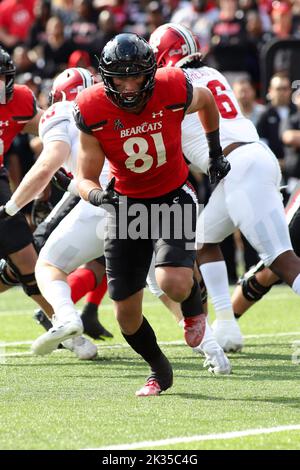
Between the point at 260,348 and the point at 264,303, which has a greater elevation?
the point at 260,348

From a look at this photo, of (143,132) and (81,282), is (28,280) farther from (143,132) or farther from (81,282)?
(143,132)

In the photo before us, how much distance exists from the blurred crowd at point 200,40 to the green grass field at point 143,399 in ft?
11.4

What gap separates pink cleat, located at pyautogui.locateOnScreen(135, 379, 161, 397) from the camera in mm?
5273

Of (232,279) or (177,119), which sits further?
(232,279)

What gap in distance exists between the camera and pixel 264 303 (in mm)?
9727

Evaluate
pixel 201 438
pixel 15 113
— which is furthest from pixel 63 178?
pixel 201 438

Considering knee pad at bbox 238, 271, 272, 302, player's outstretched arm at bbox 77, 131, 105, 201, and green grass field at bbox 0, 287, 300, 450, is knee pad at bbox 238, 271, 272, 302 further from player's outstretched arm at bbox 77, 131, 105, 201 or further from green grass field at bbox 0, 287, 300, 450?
player's outstretched arm at bbox 77, 131, 105, 201

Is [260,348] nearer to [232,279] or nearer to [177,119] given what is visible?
[177,119]

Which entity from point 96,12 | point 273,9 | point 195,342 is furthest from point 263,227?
point 96,12

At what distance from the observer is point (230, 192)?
6324 millimetres

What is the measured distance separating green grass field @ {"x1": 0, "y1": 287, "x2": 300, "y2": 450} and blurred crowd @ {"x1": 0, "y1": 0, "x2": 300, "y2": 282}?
11.4 ft

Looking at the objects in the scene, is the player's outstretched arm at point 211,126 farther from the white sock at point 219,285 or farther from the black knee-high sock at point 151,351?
the white sock at point 219,285

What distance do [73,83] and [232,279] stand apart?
5311 mm
